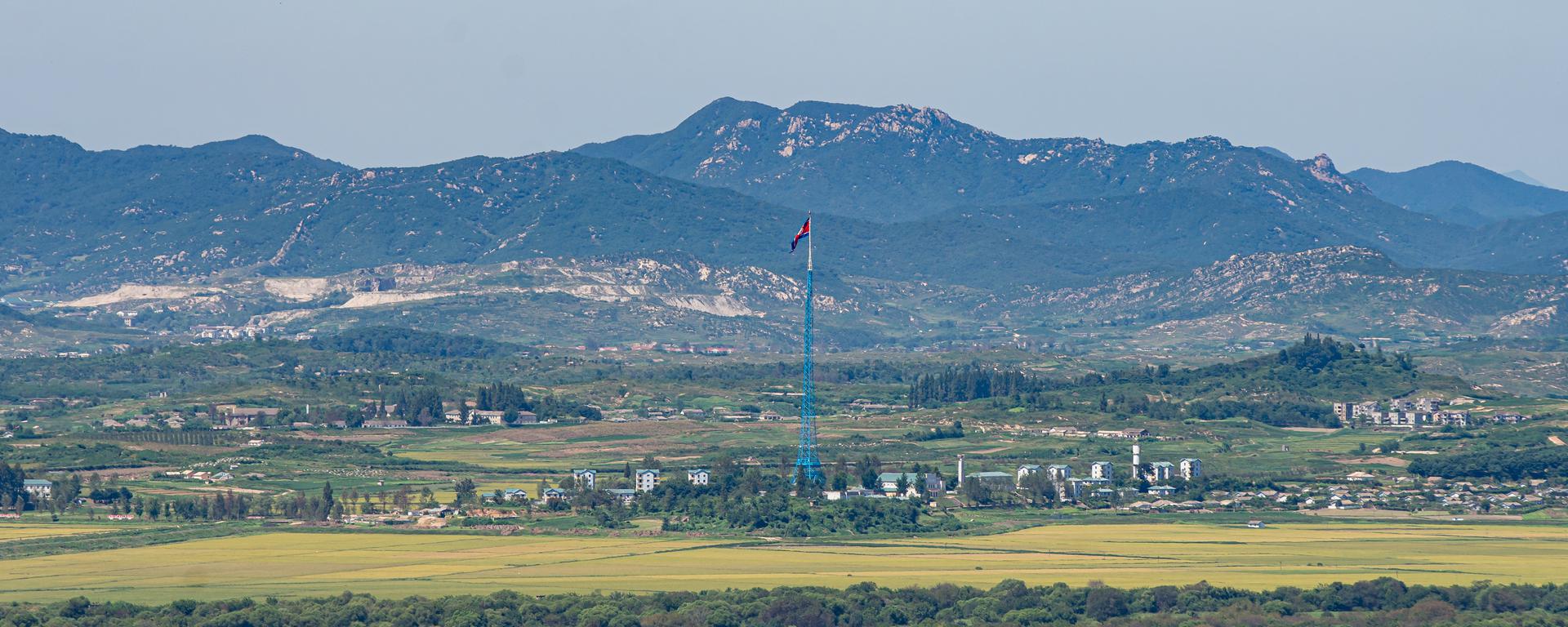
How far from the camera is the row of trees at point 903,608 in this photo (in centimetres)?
9825

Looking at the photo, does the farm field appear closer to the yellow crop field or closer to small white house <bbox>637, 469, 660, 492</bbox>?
the yellow crop field

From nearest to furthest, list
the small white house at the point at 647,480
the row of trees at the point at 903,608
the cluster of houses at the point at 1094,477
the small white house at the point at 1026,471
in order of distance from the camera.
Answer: the row of trees at the point at 903,608, the small white house at the point at 647,480, the cluster of houses at the point at 1094,477, the small white house at the point at 1026,471

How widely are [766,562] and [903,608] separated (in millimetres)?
19960

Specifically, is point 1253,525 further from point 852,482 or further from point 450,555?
point 450,555

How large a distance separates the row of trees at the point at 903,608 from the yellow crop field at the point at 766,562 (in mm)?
4299

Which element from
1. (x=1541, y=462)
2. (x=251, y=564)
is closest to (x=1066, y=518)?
(x=1541, y=462)

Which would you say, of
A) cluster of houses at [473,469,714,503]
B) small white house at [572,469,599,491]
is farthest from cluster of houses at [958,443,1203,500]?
small white house at [572,469,599,491]

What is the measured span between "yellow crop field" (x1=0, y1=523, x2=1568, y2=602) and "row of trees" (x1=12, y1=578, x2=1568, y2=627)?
4.30 meters

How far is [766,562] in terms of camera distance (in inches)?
4769

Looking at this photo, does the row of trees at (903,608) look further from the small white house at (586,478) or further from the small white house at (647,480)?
the small white house at (586,478)

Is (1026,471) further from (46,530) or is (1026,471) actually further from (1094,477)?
(46,530)

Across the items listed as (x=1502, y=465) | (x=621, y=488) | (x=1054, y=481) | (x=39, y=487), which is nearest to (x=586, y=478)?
(x=621, y=488)

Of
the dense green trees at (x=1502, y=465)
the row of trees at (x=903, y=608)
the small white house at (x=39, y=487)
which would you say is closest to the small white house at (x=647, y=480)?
the small white house at (x=39, y=487)

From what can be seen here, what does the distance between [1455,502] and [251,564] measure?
246 feet
